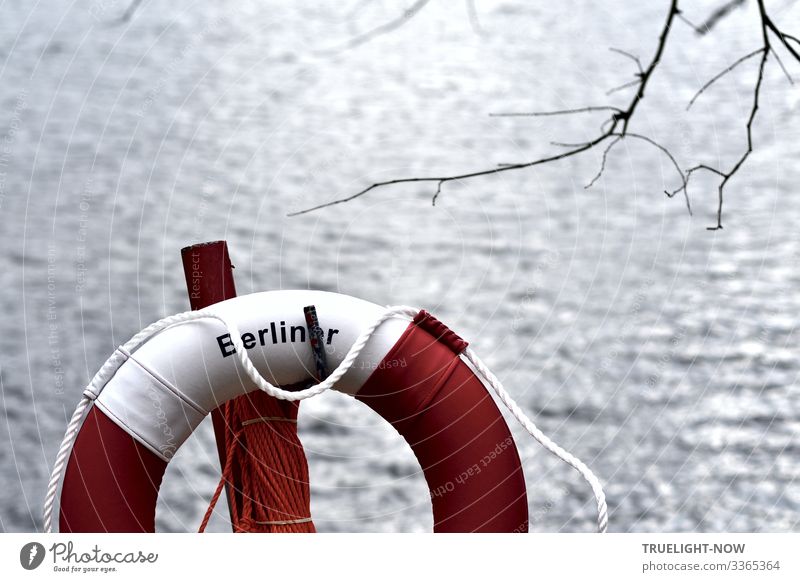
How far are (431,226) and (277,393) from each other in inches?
118

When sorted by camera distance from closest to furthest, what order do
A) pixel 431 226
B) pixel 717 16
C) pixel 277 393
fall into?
pixel 277 393, pixel 717 16, pixel 431 226

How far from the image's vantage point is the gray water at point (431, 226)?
9.07ft

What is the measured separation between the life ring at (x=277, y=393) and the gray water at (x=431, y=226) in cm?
143

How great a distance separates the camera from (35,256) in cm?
380

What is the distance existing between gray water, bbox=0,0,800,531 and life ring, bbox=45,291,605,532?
1.43 metres

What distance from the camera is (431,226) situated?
13.3 ft

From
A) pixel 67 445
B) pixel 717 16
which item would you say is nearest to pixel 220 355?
pixel 67 445

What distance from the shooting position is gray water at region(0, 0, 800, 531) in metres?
2.76

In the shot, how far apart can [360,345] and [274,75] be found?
4387mm

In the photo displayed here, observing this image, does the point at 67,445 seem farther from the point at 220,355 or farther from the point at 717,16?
the point at 717,16

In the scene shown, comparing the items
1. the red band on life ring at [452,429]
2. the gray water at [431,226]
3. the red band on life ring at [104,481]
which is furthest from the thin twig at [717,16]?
the gray water at [431,226]

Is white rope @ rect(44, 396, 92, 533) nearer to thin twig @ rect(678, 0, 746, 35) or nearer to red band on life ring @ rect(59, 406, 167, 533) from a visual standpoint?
red band on life ring @ rect(59, 406, 167, 533)

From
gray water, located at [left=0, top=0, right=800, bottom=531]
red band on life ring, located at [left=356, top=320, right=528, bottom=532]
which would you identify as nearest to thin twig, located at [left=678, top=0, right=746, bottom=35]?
red band on life ring, located at [left=356, top=320, right=528, bottom=532]
